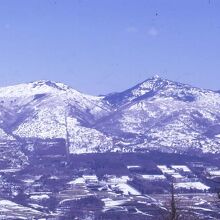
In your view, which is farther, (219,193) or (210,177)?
(210,177)

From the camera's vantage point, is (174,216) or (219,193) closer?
(219,193)

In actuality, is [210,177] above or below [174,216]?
above
